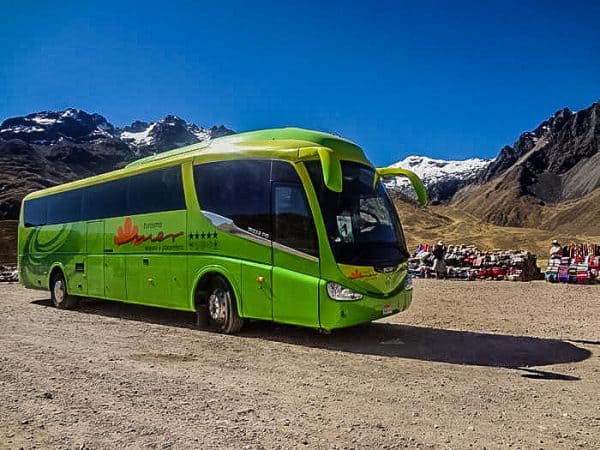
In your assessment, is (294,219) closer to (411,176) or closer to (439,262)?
(411,176)

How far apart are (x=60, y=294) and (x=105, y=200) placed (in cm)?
364

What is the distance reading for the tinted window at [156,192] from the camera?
10.2 metres

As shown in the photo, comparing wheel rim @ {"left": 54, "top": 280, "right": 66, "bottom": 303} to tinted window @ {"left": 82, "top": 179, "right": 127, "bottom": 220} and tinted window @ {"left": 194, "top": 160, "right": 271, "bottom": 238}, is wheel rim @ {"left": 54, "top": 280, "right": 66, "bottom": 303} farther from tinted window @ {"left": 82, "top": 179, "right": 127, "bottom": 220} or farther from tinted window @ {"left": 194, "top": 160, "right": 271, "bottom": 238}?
tinted window @ {"left": 194, "top": 160, "right": 271, "bottom": 238}

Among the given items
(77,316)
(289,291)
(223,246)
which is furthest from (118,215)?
(289,291)

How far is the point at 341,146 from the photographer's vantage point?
28.8ft

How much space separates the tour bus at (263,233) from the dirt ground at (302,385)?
2.14 ft

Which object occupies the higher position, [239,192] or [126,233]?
[239,192]

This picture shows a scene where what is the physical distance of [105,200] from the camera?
12.4 metres

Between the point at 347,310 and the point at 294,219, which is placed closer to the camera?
the point at 347,310

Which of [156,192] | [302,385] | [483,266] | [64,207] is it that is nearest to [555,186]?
[483,266]

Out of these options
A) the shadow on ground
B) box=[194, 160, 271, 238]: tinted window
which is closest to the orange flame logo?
the shadow on ground

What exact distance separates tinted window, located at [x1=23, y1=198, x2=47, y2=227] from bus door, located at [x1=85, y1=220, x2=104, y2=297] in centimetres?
302

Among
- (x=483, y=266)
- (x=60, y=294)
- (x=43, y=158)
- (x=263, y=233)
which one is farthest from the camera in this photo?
(x=43, y=158)

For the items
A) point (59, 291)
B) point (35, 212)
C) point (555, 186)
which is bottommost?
point (59, 291)
